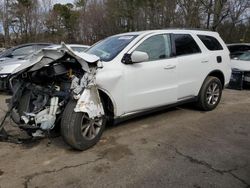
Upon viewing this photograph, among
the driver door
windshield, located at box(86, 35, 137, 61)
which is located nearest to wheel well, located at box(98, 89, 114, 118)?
the driver door

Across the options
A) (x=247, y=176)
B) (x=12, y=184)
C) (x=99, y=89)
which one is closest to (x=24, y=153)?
(x=12, y=184)

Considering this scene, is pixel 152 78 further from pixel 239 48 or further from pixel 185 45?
pixel 239 48

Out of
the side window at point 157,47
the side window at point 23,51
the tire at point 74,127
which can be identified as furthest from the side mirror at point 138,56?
the side window at point 23,51

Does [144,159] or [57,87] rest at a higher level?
[57,87]

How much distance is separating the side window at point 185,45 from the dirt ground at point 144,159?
136 centimetres

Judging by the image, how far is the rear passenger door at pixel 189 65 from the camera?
579cm

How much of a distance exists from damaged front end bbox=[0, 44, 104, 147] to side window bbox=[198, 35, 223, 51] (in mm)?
2870

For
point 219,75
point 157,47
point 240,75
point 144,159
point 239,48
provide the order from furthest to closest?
point 239,48
point 240,75
point 219,75
point 157,47
point 144,159

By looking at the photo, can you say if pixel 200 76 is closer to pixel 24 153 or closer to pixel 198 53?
pixel 198 53

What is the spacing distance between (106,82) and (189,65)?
2.02 meters

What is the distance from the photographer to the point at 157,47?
217 inches

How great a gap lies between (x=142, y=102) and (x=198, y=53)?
1.83m

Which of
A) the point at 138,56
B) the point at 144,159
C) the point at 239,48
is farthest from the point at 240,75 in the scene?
the point at 144,159

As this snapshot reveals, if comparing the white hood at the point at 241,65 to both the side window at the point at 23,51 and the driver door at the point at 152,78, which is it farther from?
the side window at the point at 23,51
